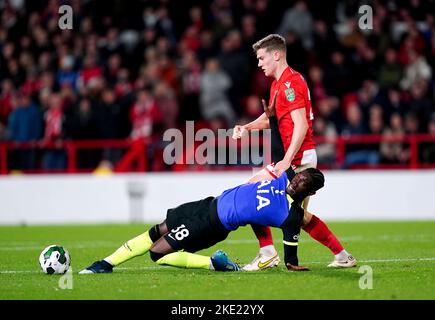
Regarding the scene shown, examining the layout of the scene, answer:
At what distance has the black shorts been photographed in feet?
29.3

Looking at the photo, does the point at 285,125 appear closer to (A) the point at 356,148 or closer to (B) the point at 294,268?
(B) the point at 294,268

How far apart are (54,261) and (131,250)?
2.60 feet

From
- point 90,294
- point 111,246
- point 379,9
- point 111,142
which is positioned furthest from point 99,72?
point 90,294

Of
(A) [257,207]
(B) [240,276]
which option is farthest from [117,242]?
(A) [257,207]

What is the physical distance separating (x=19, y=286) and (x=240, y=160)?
362 inches

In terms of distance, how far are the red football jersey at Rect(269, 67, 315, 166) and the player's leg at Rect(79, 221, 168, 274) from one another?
152 cm

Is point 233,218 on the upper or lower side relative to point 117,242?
upper

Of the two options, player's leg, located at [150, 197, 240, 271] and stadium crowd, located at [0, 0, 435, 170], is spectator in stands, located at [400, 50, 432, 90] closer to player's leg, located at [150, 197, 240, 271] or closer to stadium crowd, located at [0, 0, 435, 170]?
stadium crowd, located at [0, 0, 435, 170]

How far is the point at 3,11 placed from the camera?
2280 cm

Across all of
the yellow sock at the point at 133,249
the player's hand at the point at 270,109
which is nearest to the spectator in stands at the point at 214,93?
the player's hand at the point at 270,109

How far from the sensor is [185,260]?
927cm

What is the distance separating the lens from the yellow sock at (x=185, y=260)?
9148mm

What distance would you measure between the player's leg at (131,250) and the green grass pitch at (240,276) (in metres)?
0.16
